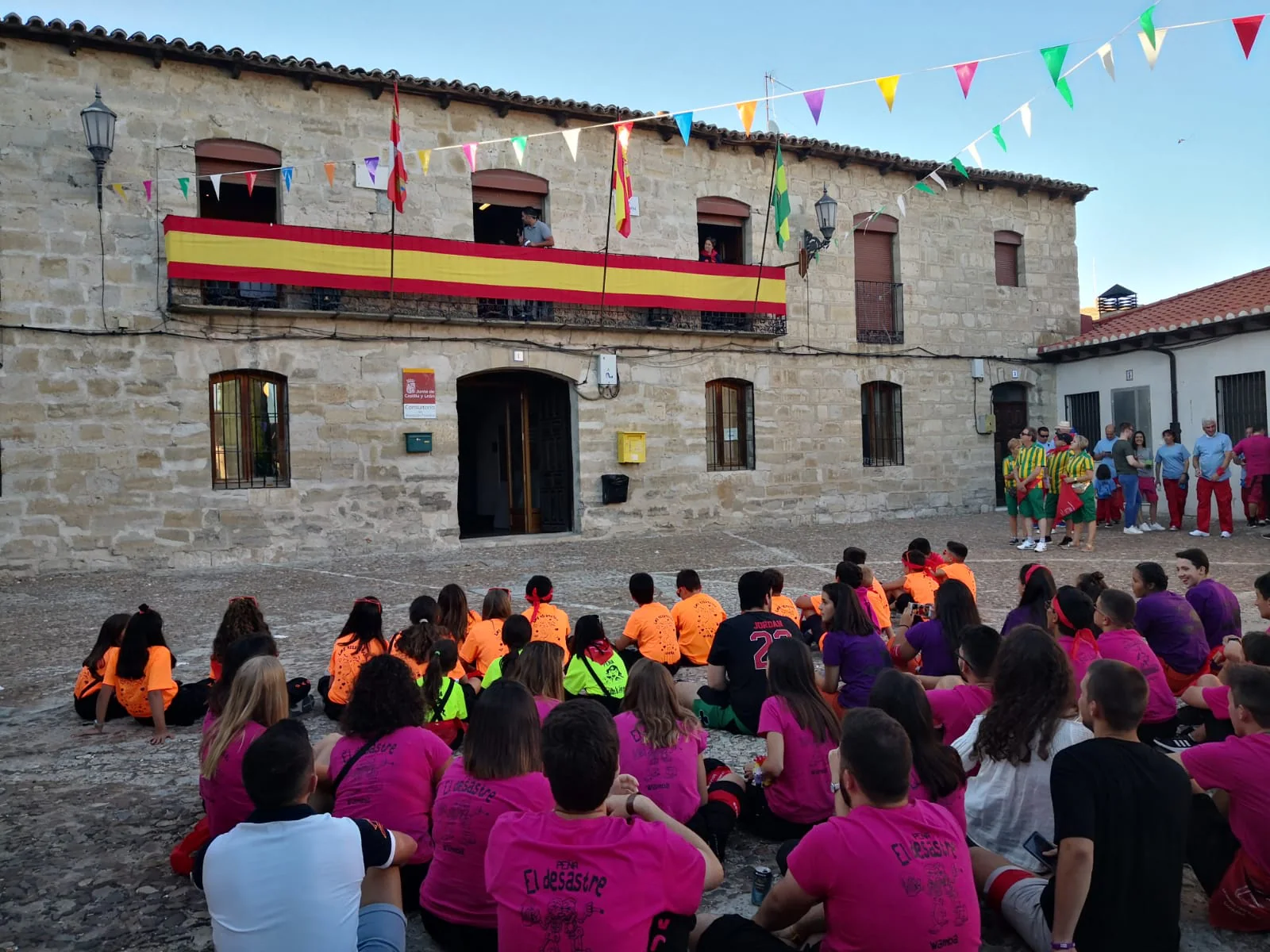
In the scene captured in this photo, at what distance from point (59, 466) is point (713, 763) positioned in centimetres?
995

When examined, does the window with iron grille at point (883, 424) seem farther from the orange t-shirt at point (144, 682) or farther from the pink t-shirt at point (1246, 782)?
the pink t-shirt at point (1246, 782)

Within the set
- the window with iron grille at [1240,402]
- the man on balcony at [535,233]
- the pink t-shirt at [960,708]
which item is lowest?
the pink t-shirt at [960,708]

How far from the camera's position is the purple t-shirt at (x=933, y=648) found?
187 inches

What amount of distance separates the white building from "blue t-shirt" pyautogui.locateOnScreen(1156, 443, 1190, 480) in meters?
2.17

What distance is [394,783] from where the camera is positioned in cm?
304

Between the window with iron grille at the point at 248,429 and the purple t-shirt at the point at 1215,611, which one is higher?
the window with iron grille at the point at 248,429

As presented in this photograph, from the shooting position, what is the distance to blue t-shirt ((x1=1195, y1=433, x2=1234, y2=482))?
42.1 feet

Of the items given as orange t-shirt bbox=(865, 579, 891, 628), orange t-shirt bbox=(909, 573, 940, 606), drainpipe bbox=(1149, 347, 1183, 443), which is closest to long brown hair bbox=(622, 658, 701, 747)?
orange t-shirt bbox=(865, 579, 891, 628)

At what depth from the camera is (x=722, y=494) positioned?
1504cm

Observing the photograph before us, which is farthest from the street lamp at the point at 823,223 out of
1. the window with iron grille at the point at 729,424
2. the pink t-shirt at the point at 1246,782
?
the pink t-shirt at the point at 1246,782

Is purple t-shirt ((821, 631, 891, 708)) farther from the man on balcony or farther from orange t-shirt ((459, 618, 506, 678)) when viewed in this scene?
the man on balcony

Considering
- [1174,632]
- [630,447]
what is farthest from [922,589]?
[630,447]

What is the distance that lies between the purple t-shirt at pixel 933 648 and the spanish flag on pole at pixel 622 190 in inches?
334

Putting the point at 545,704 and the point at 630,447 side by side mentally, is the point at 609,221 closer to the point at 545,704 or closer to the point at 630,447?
the point at 630,447
